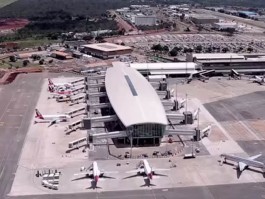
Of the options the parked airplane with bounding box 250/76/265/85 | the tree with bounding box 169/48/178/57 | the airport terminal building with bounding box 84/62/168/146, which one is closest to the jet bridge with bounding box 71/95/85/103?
A: the airport terminal building with bounding box 84/62/168/146

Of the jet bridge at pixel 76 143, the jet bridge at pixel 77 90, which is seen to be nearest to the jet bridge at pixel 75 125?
the jet bridge at pixel 76 143

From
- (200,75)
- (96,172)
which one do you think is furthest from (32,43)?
(96,172)

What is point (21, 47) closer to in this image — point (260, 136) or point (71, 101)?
point (71, 101)

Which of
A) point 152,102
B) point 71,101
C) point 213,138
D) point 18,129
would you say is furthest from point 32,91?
point 213,138

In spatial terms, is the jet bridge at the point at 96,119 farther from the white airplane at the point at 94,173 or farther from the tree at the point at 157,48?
the tree at the point at 157,48

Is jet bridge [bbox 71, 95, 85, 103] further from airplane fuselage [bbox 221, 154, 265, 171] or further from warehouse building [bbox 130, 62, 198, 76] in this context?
airplane fuselage [bbox 221, 154, 265, 171]

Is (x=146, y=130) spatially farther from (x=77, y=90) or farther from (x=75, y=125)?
(x=77, y=90)
